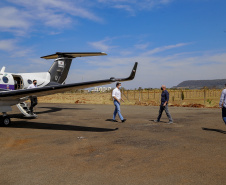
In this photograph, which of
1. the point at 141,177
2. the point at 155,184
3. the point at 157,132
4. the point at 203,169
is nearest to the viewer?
the point at 155,184

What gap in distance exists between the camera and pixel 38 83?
15422 millimetres

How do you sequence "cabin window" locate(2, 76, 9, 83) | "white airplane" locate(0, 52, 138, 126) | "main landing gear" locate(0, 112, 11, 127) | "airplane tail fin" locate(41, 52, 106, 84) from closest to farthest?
"white airplane" locate(0, 52, 138, 126) < "main landing gear" locate(0, 112, 11, 127) < "cabin window" locate(2, 76, 9, 83) < "airplane tail fin" locate(41, 52, 106, 84)

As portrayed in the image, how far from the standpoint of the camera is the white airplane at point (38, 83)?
927 centimetres

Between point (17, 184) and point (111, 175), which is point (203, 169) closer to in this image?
point (111, 175)

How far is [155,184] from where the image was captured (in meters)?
3.88

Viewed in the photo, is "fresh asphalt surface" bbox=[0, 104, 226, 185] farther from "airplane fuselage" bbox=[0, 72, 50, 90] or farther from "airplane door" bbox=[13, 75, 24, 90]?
"airplane door" bbox=[13, 75, 24, 90]

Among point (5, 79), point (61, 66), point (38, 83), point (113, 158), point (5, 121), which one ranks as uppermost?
point (61, 66)

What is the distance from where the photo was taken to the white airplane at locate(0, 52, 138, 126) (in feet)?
30.4

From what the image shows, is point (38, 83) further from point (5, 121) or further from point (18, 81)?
point (5, 121)

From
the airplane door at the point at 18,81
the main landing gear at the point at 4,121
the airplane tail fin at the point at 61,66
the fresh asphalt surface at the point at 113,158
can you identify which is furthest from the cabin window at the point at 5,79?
the fresh asphalt surface at the point at 113,158

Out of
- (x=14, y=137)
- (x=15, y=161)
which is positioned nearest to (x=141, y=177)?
(x=15, y=161)

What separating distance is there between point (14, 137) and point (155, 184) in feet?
19.4

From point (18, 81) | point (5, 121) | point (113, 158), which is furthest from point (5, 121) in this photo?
point (113, 158)

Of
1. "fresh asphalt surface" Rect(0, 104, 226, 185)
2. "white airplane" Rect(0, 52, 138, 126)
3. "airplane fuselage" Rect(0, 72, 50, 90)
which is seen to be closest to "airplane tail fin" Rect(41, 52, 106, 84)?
"white airplane" Rect(0, 52, 138, 126)
